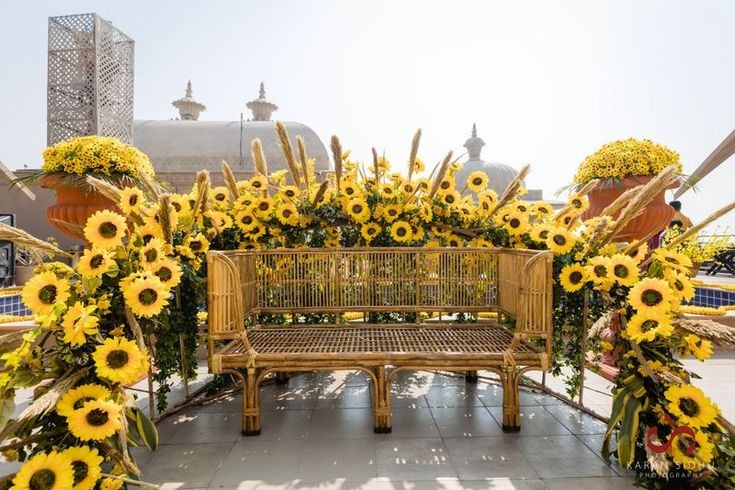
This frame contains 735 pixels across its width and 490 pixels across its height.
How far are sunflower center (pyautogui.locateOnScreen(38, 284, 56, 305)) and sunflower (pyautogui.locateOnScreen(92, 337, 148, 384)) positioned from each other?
0.28 m

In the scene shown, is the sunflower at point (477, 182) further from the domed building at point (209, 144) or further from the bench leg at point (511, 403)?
the domed building at point (209, 144)

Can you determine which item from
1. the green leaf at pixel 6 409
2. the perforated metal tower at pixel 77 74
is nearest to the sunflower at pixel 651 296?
the green leaf at pixel 6 409

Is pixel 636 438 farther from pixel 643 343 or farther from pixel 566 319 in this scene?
pixel 566 319

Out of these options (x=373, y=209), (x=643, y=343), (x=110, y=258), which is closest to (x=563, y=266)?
(x=643, y=343)

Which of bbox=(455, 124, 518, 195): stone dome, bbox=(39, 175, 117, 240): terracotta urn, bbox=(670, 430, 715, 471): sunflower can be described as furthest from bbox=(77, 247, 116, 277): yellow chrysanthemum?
bbox=(455, 124, 518, 195): stone dome

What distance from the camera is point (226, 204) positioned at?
137 inches

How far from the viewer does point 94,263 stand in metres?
1.94

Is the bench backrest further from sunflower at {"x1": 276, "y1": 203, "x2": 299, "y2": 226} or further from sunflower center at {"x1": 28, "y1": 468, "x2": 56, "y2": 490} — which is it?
sunflower center at {"x1": 28, "y1": 468, "x2": 56, "y2": 490}

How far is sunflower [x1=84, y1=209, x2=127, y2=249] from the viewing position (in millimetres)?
2023

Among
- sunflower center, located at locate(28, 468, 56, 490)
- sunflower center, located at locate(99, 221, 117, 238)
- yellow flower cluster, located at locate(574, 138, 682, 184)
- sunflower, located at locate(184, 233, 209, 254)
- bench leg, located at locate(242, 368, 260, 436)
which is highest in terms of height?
yellow flower cluster, located at locate(574, 138, 682, 184)

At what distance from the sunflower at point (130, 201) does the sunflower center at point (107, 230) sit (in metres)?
0.33

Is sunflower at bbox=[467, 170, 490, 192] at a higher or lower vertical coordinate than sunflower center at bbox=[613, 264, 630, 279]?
higher

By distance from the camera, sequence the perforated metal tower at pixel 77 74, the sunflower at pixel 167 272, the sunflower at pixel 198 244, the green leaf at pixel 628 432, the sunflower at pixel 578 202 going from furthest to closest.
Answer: the perforated metal tower at pixel 77 74 < the sunflower at pixel 578 202 < the sunflower at pixel 198 244 < the sunflower at pixel 167 272 < the green leaf at pixel 628 432

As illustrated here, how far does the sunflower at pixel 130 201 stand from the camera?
7.75 feet
